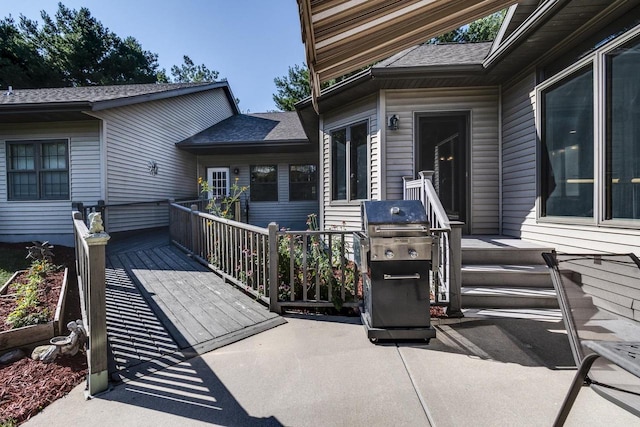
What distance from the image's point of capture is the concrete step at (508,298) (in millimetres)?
3631

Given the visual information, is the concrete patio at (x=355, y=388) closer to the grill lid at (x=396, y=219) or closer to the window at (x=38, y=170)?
the grill lid at (x=396, y=219)

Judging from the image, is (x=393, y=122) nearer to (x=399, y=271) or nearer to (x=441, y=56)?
(x=441, y=56)

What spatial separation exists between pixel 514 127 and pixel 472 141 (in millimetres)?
702

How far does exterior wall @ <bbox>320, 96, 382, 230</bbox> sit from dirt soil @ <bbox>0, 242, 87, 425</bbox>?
4.34 meters

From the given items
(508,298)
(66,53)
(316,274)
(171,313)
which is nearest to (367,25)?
(316,274)

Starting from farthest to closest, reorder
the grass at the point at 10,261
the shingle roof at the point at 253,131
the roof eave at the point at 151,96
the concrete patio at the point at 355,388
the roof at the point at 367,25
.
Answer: the shingle roof at the point at 253,131
the roof eave at the point at 151,96
the grass at the point at 10,261
the roof at the point at 367,25
the concrete patio at the point at 355,388

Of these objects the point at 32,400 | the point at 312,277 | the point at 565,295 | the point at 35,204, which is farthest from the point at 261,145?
the point at 565,295

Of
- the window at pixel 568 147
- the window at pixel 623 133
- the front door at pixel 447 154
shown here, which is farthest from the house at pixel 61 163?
the window at pixel 623 133

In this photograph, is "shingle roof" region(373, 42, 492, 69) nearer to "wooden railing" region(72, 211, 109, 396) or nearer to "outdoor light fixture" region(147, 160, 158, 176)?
"wooden railing" region(72, 211, 109, 396)

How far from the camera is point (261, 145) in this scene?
1033 centimetres

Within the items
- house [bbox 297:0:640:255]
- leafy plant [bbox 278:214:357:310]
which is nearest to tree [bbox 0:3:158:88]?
house [bbox 297:0:640:255]

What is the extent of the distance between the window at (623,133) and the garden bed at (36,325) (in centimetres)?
584

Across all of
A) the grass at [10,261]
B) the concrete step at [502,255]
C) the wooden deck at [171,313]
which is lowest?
the wooden deck at [171,313]

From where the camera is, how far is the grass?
5056 mm
